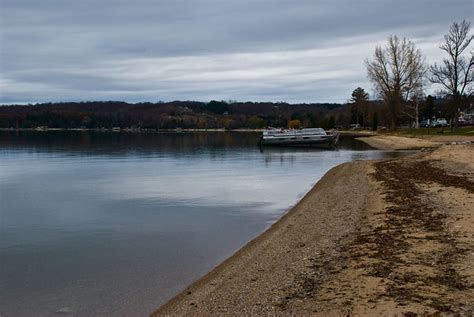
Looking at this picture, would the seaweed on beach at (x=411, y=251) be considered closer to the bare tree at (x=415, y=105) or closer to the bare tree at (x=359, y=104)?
the bare tree at (x=415, y=105)

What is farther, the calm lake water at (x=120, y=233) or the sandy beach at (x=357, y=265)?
the calm lake water at (x=120, y=233)

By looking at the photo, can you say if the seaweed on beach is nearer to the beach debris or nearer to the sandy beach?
the sandy beach

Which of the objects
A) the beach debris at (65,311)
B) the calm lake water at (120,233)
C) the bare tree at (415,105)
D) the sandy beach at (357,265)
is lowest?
the beach debris at (65,311)

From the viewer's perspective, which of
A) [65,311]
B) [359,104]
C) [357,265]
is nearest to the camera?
[65,311]

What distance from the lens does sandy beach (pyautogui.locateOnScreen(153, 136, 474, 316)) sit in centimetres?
761

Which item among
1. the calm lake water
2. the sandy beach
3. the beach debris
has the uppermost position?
the sandy beach

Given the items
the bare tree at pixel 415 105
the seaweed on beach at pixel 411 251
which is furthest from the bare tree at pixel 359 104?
the seaweed on beach at pixel 411 251

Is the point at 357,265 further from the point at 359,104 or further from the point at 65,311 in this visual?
the point at 359,104

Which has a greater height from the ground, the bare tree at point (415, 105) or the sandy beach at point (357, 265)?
the bare tree at point (415, 105)

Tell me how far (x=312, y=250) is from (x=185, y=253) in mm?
3542

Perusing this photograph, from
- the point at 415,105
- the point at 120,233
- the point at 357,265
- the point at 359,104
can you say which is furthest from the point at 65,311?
the point at 359,104

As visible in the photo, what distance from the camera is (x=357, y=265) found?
9602 millimetres

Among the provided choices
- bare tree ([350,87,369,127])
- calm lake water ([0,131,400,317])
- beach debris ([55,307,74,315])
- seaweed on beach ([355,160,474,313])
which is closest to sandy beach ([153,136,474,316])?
seaweed on beach ([355,160,474,313])

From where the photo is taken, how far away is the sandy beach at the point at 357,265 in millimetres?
7605
